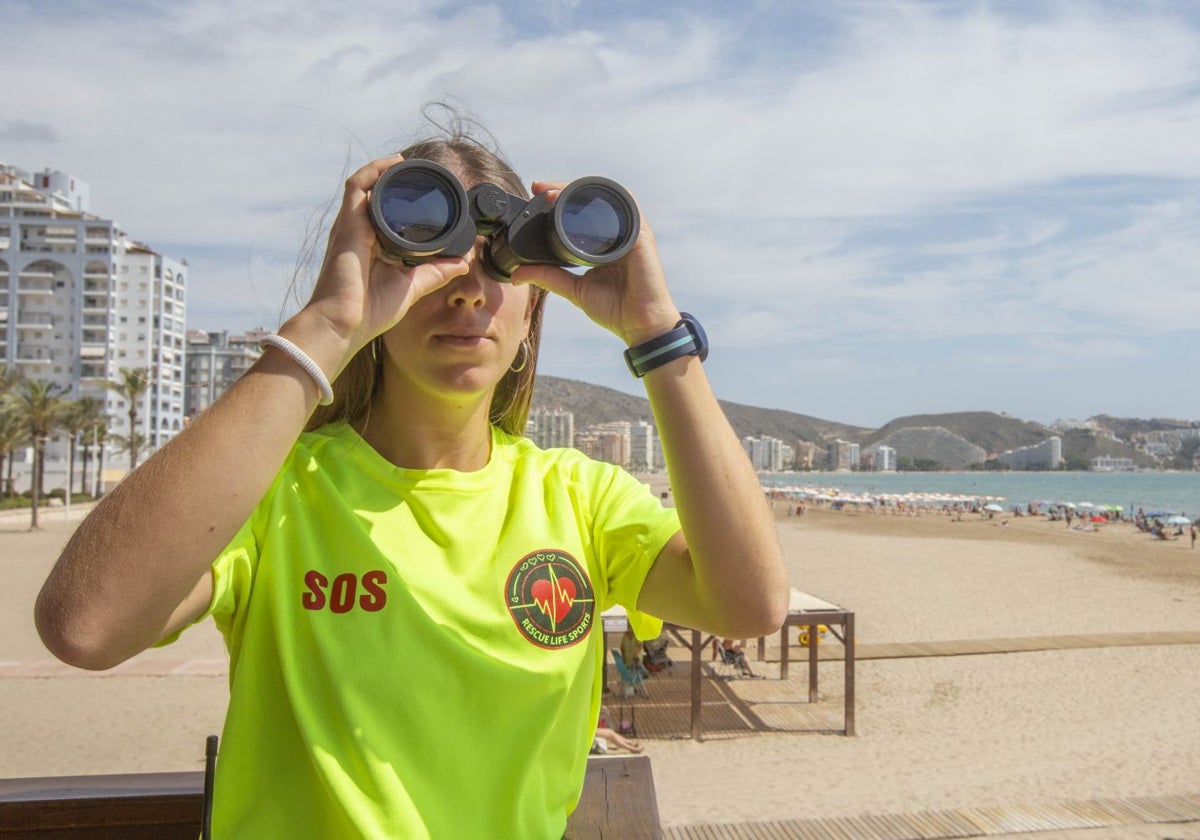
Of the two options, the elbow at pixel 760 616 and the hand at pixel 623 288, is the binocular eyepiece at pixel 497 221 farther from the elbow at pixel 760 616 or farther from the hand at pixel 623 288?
the elbow at pixel 760 616

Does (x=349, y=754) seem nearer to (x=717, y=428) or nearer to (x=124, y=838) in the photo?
(x=717, y=428)

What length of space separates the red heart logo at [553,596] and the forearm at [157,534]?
1.39ft

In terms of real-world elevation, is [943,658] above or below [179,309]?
below

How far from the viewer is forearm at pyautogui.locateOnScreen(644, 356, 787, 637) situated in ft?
4.45

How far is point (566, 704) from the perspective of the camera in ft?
4.47

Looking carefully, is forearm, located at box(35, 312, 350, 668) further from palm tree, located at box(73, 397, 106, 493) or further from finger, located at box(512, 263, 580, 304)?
palm tree, located at box(73, 397, 106, 493)

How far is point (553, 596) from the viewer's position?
139cm

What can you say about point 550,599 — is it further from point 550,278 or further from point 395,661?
point 550,278

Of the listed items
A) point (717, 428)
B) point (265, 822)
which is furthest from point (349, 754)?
point (717, 428)

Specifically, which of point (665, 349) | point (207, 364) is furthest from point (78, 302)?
point (665, 349)

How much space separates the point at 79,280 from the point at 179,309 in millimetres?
10747

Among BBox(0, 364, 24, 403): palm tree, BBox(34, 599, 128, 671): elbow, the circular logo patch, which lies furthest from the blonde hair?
BBox(0, 364, 24, 403): palm tree

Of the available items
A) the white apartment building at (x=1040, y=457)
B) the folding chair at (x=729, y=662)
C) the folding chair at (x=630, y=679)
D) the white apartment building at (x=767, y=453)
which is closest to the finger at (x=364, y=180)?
the folding chair at (x=630, y=679)

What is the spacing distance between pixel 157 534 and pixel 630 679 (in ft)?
32.0
